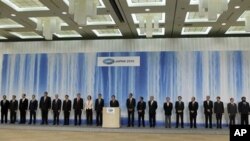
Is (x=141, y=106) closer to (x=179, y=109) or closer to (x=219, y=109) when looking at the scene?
(x=179, y=109)

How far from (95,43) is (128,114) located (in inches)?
165

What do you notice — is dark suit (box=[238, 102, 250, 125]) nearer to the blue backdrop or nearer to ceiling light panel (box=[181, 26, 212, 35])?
the blue backdrop

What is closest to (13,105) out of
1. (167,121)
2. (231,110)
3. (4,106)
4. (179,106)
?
(4,106)

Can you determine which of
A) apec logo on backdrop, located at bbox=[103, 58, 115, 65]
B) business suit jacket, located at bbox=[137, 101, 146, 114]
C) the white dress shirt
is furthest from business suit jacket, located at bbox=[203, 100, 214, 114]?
the white dress shirt

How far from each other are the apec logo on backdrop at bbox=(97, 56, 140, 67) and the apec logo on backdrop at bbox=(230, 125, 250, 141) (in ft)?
42.6

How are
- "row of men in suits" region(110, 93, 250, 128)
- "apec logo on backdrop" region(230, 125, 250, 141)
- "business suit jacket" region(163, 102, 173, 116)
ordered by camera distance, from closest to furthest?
1. "apec logo on backdrop" region(230, 125, 250, 141)
2. "row of men in suits" region(110, 93, 250, 128)
3. "business suit jacket" region(163, 102, 173, 116)

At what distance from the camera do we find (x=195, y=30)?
14.1 m

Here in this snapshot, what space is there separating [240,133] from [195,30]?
12.6m

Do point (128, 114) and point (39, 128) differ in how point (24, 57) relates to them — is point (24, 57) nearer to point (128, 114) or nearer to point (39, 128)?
point (39, 128)

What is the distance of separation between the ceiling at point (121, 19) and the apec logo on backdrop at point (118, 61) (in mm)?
1066

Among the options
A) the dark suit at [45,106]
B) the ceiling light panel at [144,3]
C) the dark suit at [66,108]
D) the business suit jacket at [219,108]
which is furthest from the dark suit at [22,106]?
the business suit jacket at [219,108]

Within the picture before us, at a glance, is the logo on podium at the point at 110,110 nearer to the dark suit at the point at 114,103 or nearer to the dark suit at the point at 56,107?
the dark suit at the point at 114,103

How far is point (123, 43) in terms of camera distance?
15.4 metres

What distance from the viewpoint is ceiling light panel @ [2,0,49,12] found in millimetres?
10586
